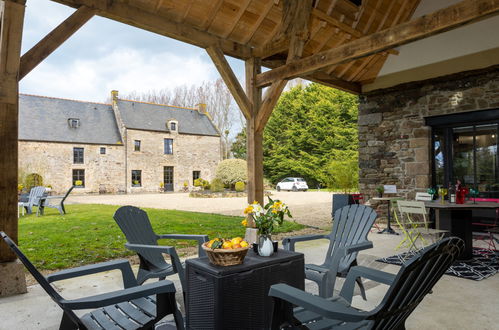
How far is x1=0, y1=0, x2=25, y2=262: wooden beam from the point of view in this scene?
298 centimetres

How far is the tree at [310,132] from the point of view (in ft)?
71.8

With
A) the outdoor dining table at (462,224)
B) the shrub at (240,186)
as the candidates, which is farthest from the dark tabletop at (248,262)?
the shrub at (240,186)

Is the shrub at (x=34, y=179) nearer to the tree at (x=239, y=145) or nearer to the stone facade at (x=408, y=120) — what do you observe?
the tree at (x=239, y=145)

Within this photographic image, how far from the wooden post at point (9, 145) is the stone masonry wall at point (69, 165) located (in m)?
17.3

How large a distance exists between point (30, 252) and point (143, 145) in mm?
17847

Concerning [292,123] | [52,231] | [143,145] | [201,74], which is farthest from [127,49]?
[52,231]

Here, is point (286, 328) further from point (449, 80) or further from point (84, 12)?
point (449, 80)

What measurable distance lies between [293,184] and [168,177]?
8566 mm

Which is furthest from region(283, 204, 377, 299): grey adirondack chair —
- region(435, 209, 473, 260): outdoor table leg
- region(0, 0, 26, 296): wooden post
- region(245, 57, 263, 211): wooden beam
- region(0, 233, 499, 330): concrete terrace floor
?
region(0, 0, 26, 296): wooden post

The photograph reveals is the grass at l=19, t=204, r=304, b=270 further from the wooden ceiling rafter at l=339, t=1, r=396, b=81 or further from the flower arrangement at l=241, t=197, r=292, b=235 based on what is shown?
the wooden ceiling rafter at l=339, t=1, r=396, b=81

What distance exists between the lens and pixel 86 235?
5.95 m

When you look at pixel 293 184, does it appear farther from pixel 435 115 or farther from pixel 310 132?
pixel 435 115

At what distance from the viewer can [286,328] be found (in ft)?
5.36

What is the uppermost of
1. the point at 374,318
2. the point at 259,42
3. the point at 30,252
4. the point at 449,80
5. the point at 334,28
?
the point at 334,28
